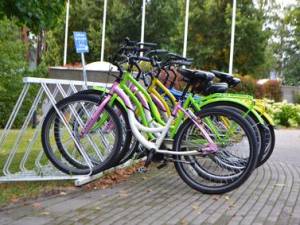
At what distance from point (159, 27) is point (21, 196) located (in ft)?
124

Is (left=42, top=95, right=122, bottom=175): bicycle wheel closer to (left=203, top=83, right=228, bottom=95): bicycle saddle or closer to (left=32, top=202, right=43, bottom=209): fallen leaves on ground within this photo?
(left=32, top=202, right=43, bottom=209): fallen leaves on ground

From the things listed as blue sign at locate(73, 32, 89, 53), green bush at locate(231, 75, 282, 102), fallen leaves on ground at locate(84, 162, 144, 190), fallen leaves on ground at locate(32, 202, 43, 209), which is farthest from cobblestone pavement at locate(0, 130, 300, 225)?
green bush at locate(231, 75, 282, 102)

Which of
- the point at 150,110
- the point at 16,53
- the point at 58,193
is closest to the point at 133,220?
the point at 58,193

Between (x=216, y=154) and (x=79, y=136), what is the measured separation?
1.51 m

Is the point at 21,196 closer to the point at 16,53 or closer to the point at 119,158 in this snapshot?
the point at 119,158

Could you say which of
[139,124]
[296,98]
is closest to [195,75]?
[139,124]

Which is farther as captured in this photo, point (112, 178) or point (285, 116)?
point (285, 116)

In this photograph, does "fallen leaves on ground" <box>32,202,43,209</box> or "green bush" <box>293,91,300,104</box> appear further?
"green bush" <box>293,91,300,104</box>

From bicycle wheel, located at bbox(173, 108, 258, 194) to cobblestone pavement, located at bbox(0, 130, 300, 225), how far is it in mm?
152

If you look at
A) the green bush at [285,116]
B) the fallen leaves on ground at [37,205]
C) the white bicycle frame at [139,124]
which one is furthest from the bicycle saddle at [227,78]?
the green bush at [285,116]

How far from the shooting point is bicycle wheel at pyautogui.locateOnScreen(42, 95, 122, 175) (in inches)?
242

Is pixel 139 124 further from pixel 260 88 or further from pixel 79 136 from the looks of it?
pixel 260 88

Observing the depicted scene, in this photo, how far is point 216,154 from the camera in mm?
6012

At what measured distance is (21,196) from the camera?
5590mm
